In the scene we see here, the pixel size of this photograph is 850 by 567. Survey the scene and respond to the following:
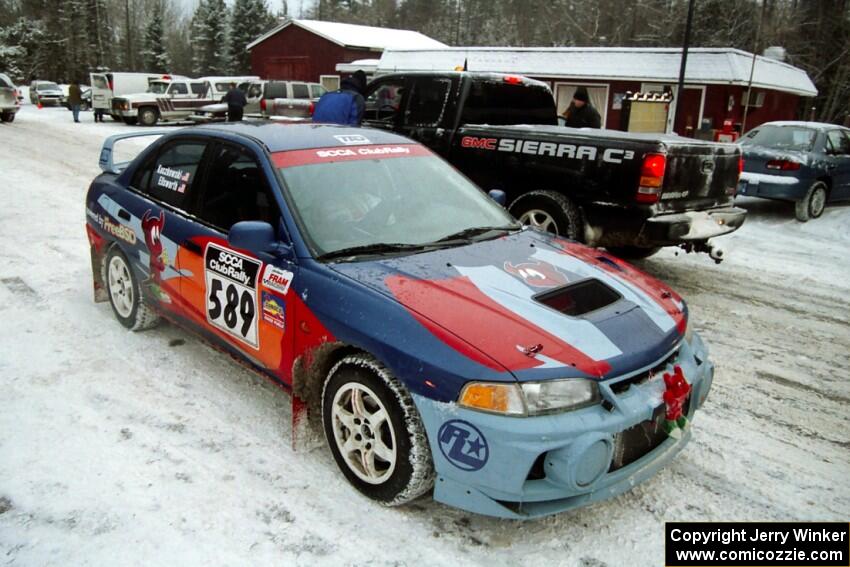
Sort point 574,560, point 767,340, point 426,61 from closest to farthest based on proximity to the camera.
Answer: point 574,560
point 767,340
point 426,61

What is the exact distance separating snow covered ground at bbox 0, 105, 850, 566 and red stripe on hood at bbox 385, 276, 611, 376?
0.83 metres

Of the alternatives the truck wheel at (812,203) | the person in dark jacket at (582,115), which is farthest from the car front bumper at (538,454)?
the truck wheel at (812,203)

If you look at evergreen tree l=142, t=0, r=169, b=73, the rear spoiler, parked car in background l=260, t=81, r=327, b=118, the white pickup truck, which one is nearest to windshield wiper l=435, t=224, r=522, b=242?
the rear spoiler

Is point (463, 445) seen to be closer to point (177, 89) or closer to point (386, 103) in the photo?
point (386, 103)

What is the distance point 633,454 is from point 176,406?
2.58 m

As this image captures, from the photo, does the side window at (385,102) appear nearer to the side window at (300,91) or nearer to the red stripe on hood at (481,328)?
the red stripe on hood at (481,328)

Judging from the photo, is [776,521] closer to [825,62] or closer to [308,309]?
[308,309]

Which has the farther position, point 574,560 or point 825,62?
point 825,62

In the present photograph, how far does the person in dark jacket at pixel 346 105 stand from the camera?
7988 millimetres

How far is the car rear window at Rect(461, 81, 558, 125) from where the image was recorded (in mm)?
7426

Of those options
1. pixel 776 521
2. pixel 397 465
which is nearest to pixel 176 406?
pixel 397 465

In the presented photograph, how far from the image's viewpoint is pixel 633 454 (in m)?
2.75

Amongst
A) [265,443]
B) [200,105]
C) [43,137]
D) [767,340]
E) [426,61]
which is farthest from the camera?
[200,105]

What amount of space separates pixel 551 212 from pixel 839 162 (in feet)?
23.9
